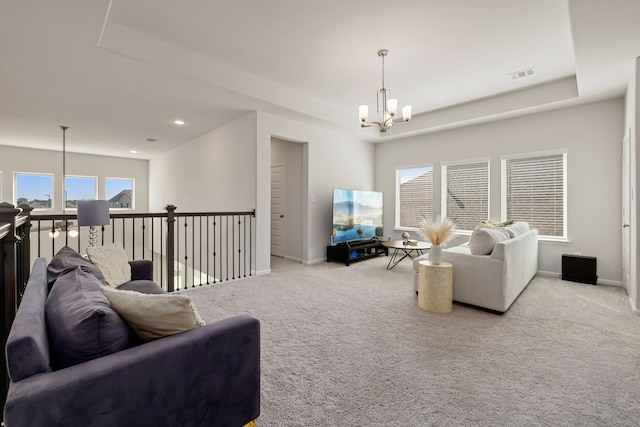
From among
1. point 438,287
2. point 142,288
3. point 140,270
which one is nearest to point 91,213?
point 140,270

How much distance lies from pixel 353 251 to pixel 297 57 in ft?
11.0

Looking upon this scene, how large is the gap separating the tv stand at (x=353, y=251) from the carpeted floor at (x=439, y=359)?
161 cm

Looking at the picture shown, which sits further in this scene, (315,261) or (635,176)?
(315,261)

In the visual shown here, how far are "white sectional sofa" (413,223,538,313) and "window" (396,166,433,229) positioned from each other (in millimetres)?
2689

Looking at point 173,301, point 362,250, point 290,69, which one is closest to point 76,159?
point 290,69

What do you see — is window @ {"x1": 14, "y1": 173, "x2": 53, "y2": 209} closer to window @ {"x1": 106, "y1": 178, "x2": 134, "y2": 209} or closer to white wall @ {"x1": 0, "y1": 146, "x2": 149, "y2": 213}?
white wall @ {"x1": 0, "y1": 146, "x2": 149, "y2": 213}

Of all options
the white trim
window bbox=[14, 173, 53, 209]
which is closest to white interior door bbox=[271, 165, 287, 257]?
the white trim

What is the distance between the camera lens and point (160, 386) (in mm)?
1076

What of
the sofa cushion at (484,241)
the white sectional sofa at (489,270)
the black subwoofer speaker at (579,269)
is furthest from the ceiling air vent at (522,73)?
the black subwoofer speaker at (579,269)

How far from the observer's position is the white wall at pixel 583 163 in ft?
13.4

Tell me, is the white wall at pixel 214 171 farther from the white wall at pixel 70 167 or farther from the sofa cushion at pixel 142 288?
the sofa cushion at pixel 142 288

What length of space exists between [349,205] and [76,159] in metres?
7.76

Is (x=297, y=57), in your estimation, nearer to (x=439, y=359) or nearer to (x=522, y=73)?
(x=522, y=73)

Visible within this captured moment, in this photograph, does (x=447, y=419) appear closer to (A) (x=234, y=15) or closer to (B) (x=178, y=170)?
(A) (x=234, y=15)
